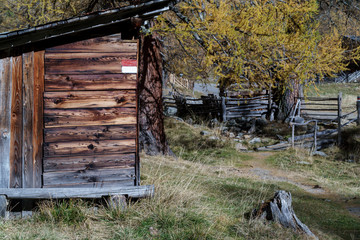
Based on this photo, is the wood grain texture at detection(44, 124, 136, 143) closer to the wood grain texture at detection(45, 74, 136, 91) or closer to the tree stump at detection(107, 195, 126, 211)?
the wood grain texture at detection(45, 74, 136, 91)

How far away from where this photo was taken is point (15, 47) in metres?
5.70

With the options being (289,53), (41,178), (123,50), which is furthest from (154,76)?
(41,178)

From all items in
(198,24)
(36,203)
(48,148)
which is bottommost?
(36,203)

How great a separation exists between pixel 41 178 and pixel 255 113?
16604 millimetres

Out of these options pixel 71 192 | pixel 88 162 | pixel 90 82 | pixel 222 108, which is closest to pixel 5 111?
pixel 90 82

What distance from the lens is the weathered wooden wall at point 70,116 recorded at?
5688 mm

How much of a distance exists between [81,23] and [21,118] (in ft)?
5.17

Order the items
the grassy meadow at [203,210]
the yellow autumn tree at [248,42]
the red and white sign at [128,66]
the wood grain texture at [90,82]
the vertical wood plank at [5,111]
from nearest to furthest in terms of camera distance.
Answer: the grassy meadow at [203,210]
the vertical wood plank at [5,111]
the wood grain texture at [90,82]
the red and white sign at [128,66]
the yellow autumn tree at [248,42]

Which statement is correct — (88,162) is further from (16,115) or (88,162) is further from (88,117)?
(16,115)

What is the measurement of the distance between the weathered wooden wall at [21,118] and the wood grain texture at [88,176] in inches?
8.8

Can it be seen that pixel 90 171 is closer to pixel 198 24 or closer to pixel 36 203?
pixel 36 203

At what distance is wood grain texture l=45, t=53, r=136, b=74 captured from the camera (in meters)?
5.77

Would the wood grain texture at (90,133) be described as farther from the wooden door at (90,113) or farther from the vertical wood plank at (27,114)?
the vertical wood plank at (27,114)

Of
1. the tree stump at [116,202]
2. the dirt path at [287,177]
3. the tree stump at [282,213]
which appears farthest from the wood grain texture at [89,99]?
the dirt path at [287,177]
